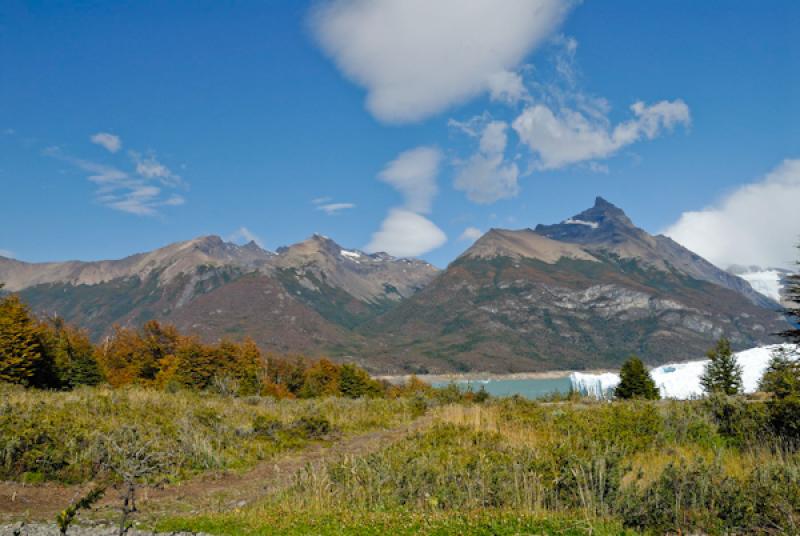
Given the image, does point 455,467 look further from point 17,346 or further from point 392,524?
point 17,346

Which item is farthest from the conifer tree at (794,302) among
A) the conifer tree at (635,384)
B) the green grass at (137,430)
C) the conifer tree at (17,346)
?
the conifer tree at (17,346)

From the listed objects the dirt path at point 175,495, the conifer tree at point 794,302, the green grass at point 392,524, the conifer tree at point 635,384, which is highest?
the conifer tree at point 794,302

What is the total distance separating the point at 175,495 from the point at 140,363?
59978 millimetres

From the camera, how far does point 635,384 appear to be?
37156 mm

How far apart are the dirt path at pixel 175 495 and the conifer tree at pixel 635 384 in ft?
91.6

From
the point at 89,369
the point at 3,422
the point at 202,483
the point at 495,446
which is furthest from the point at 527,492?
the point at 89,369

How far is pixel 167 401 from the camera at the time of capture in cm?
2327

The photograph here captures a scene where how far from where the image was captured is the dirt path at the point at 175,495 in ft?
36.4

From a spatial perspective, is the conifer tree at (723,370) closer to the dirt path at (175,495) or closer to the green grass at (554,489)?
the green grass at (554,489)

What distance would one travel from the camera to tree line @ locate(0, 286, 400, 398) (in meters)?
36.3

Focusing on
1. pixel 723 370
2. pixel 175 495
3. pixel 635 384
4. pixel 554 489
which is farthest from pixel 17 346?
pixel 723 370

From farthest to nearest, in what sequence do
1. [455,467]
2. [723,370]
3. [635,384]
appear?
[723,370], [635,384], [455,467]

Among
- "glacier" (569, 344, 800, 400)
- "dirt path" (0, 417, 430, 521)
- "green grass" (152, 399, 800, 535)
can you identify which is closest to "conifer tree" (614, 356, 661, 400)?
"glacier" (569, 344, 800, 400)

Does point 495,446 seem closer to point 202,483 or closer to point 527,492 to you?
point 527,492
